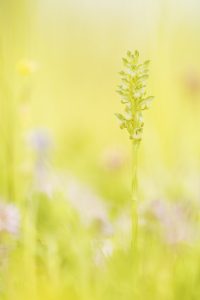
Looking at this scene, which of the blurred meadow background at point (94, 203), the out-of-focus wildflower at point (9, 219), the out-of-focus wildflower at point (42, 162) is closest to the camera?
the blurred meadow background at point (94, 203)

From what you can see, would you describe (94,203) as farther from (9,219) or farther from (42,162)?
(9,219)

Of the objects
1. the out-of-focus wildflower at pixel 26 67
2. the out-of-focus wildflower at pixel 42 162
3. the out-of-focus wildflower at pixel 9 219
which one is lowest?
the out-of-focus wildflower at pixel 9 219

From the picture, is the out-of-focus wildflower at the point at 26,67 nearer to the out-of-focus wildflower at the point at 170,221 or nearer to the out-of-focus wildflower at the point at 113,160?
the out-of-focus wildflower at the point at 170,221

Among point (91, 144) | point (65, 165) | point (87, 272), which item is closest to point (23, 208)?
point (87, 272)

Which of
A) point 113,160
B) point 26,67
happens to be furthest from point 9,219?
point 113,160

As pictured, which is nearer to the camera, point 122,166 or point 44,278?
point 44,278

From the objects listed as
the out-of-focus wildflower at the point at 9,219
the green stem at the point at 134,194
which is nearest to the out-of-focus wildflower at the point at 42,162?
the out-of-focus wildflower at the point at 9,219

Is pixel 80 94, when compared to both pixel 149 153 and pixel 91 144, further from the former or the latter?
pixel 149 153
